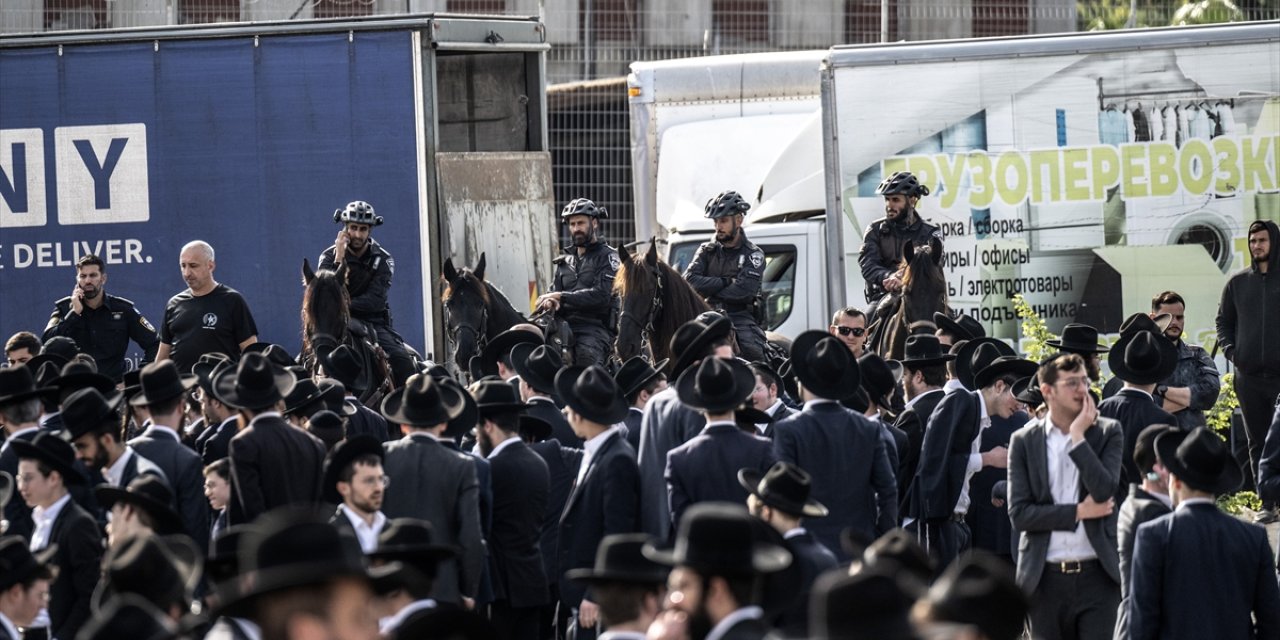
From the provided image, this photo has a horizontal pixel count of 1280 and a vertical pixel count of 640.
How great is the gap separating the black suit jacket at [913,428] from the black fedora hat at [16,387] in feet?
15.6

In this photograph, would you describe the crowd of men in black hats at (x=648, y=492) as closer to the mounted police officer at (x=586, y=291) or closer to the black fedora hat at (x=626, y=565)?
the black fedora hat at (x=626, y=565)

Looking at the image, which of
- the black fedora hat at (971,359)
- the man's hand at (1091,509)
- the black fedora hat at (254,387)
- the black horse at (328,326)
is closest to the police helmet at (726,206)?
the black horse at (328,326)

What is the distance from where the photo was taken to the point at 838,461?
27.5 ft

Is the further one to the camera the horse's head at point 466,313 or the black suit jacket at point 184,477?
the horse's head at point 466,313

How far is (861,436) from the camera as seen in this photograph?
848 centimetres

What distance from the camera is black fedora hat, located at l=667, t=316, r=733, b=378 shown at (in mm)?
9562

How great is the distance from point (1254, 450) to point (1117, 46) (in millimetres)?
3841

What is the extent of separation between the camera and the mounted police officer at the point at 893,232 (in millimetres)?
15359

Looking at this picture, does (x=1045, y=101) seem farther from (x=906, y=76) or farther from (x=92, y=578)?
(x=92, y=578)

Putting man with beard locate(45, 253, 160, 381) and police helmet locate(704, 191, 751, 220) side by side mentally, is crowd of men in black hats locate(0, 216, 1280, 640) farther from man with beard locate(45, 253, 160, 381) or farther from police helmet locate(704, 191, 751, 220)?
police helmet locate(704, 191, 751, 220)

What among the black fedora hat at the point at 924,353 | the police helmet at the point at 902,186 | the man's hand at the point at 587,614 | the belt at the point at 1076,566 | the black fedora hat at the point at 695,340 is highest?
the police helmet at the point at 902,186

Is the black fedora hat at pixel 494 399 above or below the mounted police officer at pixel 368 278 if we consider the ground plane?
below

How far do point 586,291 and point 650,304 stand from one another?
4.05 ft

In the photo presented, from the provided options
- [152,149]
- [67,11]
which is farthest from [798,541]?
[67,11]
